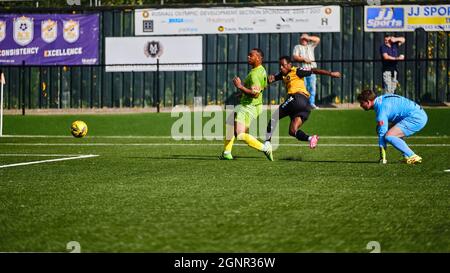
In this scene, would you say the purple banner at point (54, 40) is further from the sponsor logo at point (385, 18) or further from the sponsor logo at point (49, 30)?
the sponsor logo at point (385, 18)

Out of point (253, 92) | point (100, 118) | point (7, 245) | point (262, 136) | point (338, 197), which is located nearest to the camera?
point (7, 245)

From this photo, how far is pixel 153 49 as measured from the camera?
103 feet

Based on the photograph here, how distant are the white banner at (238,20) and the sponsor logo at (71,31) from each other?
236cm

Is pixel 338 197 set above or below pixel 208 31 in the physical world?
below

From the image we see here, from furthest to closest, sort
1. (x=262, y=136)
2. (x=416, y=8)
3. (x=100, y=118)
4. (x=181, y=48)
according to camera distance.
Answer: (x=181, y=48) → (x=416, y=8) → (x=100, y=118) → (x=262, y=136)

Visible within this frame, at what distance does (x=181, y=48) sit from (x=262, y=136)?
9.11 metres

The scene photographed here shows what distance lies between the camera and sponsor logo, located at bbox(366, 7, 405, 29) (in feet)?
96.4

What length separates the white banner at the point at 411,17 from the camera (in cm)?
2922

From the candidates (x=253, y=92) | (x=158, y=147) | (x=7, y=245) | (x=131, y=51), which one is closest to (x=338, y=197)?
(x=7, y=245)

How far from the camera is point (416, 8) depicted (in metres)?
29.3

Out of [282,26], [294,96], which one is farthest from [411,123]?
[282,26]

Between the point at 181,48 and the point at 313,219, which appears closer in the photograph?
the point at 313,219

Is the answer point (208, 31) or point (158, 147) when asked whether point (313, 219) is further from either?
point (208, 31)

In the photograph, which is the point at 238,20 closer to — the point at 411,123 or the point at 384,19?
the point at 384,19
